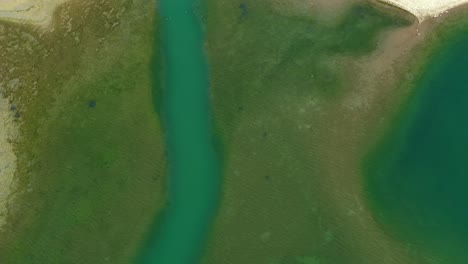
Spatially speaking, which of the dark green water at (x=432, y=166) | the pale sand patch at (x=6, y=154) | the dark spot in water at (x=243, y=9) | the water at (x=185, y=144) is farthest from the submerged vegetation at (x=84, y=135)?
the dark green water at (x=432, y=166)

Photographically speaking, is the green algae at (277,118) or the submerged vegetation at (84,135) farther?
the submerged vegetation at (84,135)

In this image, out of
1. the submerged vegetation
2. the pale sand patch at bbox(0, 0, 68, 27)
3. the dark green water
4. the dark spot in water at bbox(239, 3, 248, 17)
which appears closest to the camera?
the dark green water

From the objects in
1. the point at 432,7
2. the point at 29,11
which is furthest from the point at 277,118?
the point at 29,11

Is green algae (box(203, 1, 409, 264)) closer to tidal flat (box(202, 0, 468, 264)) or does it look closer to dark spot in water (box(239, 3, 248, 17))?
tidal flat (box(202, 0, 468, 264))

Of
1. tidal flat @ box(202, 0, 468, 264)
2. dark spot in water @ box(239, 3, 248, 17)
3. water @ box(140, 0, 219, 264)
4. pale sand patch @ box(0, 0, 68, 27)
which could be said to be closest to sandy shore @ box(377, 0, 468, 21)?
tidal flat @ box(202, 0, 468, 264)

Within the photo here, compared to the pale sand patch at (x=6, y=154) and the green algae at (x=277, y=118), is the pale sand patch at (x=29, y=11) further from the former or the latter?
the green algae at (x=277, y=118)

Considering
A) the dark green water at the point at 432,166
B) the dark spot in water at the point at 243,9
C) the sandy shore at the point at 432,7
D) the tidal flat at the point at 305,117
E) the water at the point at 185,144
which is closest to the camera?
the tidal flat at the point at 305,117

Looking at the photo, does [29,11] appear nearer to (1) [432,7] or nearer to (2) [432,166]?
(1) [432,7]
